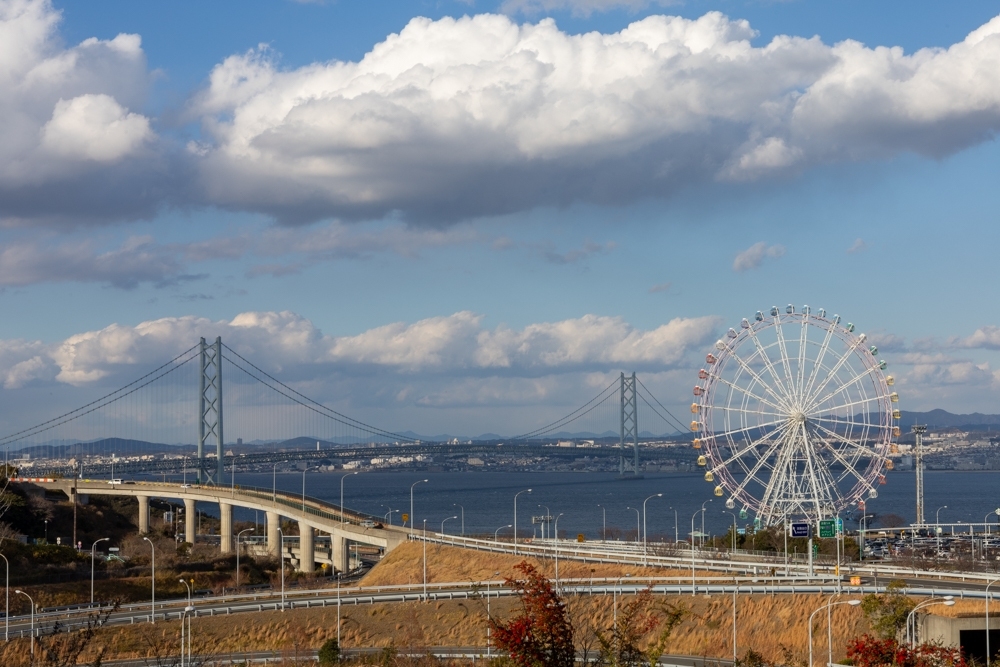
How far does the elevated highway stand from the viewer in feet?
270

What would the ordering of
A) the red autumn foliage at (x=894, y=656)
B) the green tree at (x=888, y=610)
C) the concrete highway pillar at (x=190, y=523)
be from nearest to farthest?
the red autumn foliage at (x=894, y=656), the green tree at (x=888, y=610), the concrete highway pillar at (x=190, y=523)

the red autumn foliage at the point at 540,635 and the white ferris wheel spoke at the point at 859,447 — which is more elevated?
the white ferris wheel spoke at the point at 859,447

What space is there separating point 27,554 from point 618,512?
85959 mm


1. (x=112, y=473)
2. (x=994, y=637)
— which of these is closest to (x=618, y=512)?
(x=112, y=473)

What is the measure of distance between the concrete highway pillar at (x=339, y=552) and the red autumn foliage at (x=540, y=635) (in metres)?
63.6

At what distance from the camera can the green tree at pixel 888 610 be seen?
137 feet

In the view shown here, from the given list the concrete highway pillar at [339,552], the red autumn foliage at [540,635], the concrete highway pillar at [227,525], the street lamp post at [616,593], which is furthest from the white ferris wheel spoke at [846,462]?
the concrete highway pillar at [227,525]

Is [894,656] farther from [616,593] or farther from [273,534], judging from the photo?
[273,534]

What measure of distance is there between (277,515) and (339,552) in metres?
11.1

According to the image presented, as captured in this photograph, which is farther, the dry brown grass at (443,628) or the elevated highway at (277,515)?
the elevated highway at (277,515)

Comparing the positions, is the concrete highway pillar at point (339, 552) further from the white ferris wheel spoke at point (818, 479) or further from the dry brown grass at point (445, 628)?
the white ferris wheel spoke at point (818, 479)

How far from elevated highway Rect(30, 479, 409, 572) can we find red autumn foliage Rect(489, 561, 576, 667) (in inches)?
2134

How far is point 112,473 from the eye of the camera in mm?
130875

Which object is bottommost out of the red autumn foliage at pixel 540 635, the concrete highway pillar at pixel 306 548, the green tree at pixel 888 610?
the concrete highway pillar at pixel 306 548
